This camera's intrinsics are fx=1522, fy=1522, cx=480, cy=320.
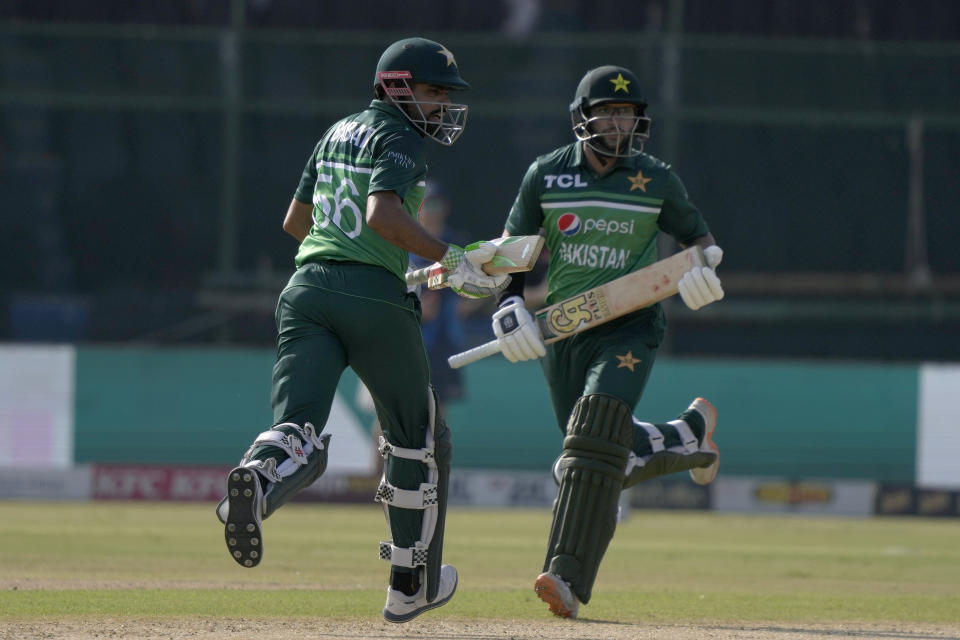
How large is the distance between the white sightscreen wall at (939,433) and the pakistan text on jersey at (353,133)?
856 cm

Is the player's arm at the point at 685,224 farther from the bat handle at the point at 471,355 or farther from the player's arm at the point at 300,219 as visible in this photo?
the player's arm at the point at 300,219

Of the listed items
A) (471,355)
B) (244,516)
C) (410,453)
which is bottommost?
(244,516)

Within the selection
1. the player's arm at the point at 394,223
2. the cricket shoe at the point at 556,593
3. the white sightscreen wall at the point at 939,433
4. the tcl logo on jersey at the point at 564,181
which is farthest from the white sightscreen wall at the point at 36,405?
the player's arm at the point at 394,223

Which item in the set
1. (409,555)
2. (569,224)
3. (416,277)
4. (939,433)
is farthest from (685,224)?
(939,433)

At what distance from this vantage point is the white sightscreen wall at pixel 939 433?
487 inches

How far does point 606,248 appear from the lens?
589cm

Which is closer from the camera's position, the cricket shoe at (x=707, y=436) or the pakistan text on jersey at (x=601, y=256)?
the pakistan text on jersey at (x=601, y=256)

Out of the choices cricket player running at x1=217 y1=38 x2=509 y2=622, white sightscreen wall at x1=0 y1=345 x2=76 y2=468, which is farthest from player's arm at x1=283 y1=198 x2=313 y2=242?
white sightscreen wall at x1=0 y1=345 x2=76 y2=468

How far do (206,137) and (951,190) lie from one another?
700 cm

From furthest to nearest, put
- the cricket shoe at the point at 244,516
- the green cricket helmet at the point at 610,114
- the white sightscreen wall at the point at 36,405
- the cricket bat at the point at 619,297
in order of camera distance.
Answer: the white sightscreen wall at the point at 36,405, the green cricket helmet at the point at 610,114, the cricket bat at the point at 619,297, the cricket shoe at the point at 244,516

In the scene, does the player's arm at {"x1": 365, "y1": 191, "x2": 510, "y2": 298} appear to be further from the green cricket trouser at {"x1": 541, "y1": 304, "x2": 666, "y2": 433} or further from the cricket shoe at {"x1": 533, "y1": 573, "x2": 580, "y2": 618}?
the cricket shoe at {"x1": 533, "y1": 573, "x2": 580, "y2": 618}

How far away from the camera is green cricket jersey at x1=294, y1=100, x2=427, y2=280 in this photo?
480 centimetres

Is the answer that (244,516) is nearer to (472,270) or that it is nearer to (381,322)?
(381,322)

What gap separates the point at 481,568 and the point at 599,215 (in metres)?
2.34
